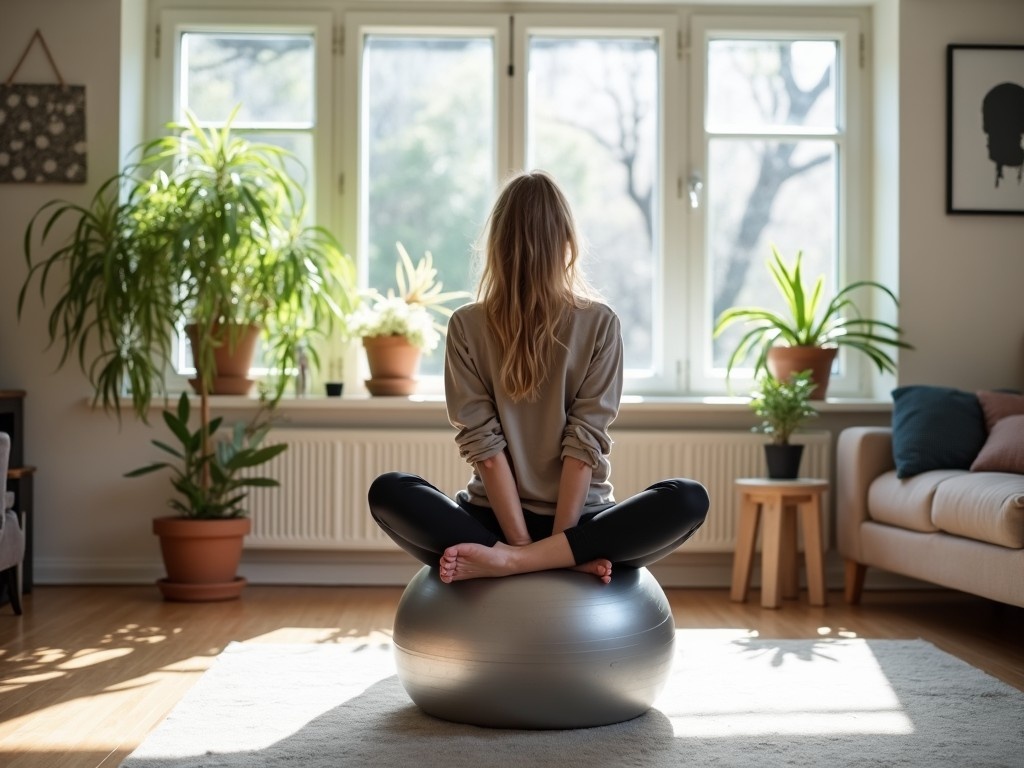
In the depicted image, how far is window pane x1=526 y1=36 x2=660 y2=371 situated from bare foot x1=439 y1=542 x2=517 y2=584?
2810mm

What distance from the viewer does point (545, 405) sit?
2.63 metres

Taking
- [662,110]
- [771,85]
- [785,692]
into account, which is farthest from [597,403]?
[771,85]

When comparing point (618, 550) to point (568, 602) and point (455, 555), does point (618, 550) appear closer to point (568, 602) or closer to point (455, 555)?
point (568, 602)

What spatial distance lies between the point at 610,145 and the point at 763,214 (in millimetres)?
742

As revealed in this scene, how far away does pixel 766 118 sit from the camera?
17.3 feet

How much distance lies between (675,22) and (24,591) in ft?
11.7

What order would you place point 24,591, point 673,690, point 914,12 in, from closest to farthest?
point 673,690 < point 24,591 < point 914,12

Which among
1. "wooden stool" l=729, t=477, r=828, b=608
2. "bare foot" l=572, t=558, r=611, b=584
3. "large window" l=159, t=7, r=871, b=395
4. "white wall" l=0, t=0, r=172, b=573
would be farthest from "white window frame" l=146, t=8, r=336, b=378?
"bare foot" l=572, t=558, r=611, b=584

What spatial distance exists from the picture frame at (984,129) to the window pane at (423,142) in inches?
76.2

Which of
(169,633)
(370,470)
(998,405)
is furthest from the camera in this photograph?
(370,470)

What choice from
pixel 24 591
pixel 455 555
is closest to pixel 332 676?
pixel 455 555

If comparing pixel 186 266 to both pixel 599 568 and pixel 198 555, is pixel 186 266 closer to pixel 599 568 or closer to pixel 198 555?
pixel 198 555

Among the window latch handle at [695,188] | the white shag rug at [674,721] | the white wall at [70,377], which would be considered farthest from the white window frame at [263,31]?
the white shag rug at [674,721]

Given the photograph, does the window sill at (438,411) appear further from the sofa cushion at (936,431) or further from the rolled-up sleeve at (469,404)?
the rolled-up sleeve at (469,404)
